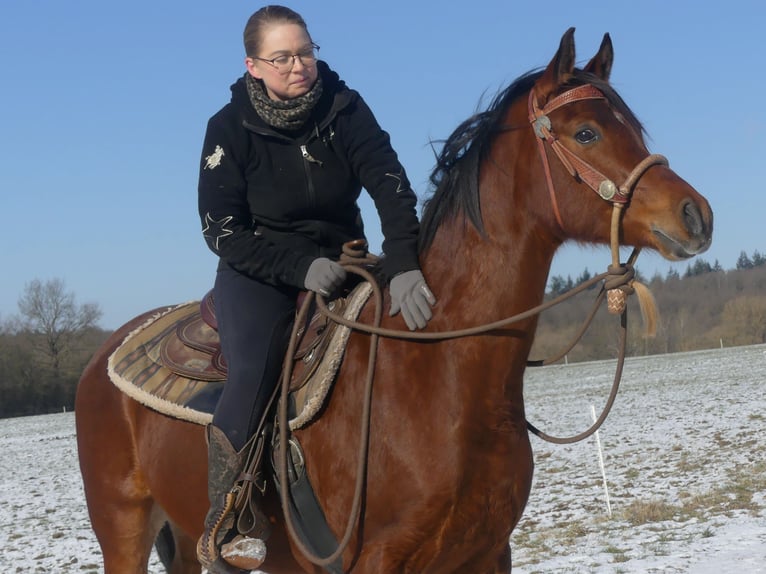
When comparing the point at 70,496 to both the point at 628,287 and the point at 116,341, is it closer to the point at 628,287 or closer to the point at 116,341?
the point at 116,341

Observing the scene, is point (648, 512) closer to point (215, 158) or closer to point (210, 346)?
point (210, 346)

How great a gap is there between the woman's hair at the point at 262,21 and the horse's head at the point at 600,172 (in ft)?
3.67

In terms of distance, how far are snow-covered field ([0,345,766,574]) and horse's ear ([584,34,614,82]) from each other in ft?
17.7

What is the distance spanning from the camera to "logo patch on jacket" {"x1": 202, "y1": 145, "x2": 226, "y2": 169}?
12.3 feet

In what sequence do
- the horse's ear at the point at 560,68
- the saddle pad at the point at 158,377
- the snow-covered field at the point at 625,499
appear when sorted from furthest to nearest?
the snow-covered field at the point at 625,499 → the saddle pad at the point at 158,377 → the horse's ear at the point at 560,68

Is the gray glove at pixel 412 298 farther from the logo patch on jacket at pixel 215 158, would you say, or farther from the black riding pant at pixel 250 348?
the logo patch on jacket at pixel 215 158

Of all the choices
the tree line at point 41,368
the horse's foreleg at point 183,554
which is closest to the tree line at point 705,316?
the tree line at point 41,368

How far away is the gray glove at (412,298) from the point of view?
11.2ft

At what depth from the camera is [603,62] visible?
137 inches

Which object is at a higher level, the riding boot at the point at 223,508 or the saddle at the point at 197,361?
the saddle at the point at 197,361

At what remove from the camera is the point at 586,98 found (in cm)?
320

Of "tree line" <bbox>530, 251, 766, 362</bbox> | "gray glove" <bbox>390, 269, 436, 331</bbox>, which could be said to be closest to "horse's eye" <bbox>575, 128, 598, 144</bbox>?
"gray glove" <bbox>390, 269, 436, 331</bbox>

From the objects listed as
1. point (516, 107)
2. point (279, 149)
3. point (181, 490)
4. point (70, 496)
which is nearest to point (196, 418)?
point (181, 490)

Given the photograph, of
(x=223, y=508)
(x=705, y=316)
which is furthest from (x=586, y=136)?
(x=705, y=316)
